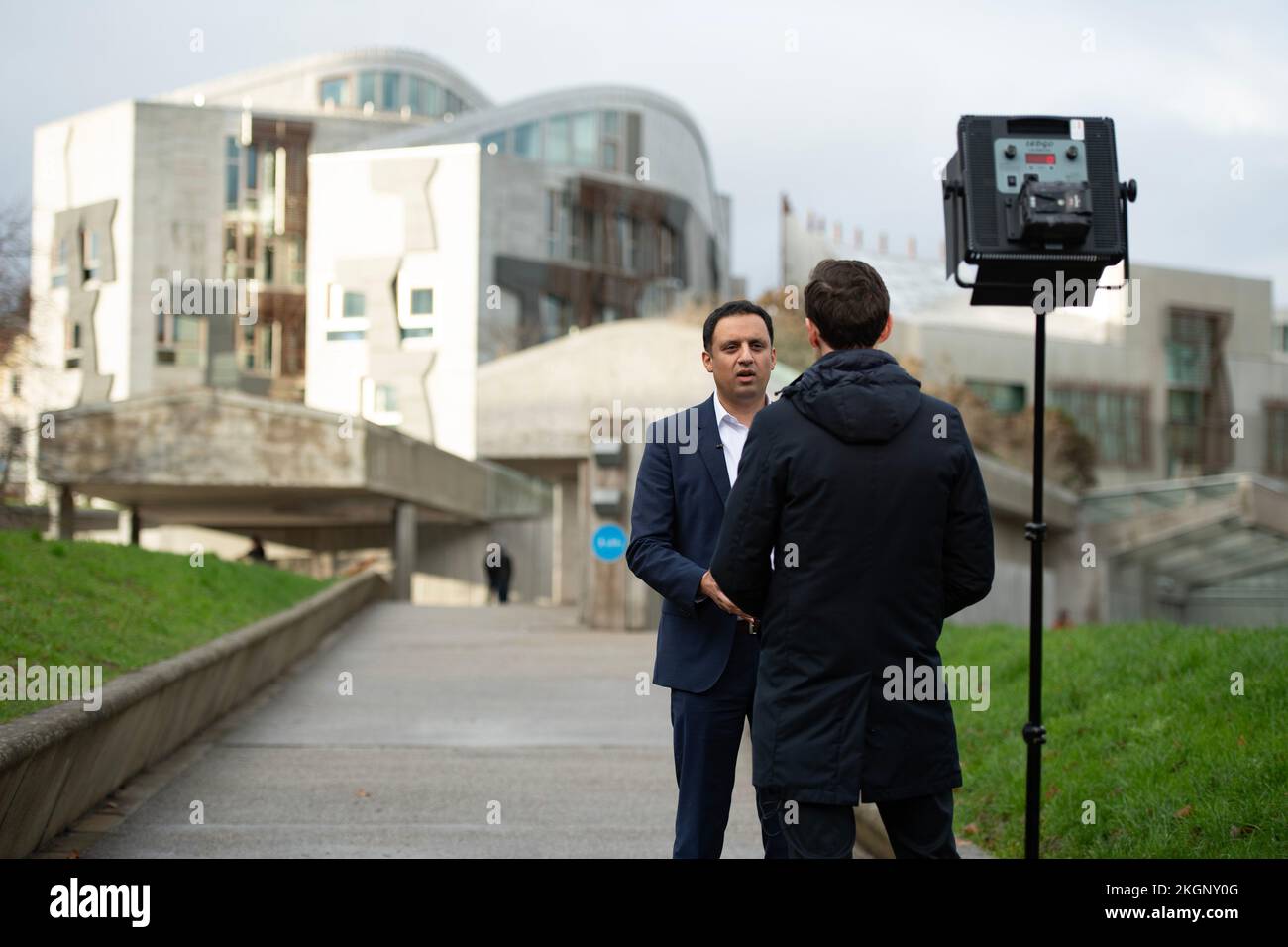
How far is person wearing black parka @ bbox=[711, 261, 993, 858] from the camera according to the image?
3.64 meters

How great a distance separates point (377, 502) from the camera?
4625 cm

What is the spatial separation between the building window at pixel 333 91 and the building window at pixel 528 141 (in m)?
15.0

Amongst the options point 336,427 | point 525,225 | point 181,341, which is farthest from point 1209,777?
point 181,341

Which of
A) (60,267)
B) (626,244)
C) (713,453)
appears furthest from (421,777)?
(60,267)

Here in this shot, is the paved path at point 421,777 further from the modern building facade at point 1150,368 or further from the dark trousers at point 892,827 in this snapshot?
the modern building facade at point 1150,368

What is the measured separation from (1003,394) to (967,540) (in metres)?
61.5

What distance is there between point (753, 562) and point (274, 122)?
225ft

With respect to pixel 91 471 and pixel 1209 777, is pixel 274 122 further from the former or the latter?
pixel 1209 777

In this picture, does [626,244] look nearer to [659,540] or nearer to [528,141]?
[528,141]

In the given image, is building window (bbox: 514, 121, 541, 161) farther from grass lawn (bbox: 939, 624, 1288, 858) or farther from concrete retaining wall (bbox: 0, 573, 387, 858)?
grass lawn (bbox: 939, 624, 1288, 858)

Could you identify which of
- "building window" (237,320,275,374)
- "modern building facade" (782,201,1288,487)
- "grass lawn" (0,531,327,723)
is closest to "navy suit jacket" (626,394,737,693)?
"grass lawn" (0,531,327,723)

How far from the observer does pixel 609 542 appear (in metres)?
23.7

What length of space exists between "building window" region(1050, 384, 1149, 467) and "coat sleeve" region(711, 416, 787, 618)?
203 ft

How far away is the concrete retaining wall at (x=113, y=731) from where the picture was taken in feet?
20.0
